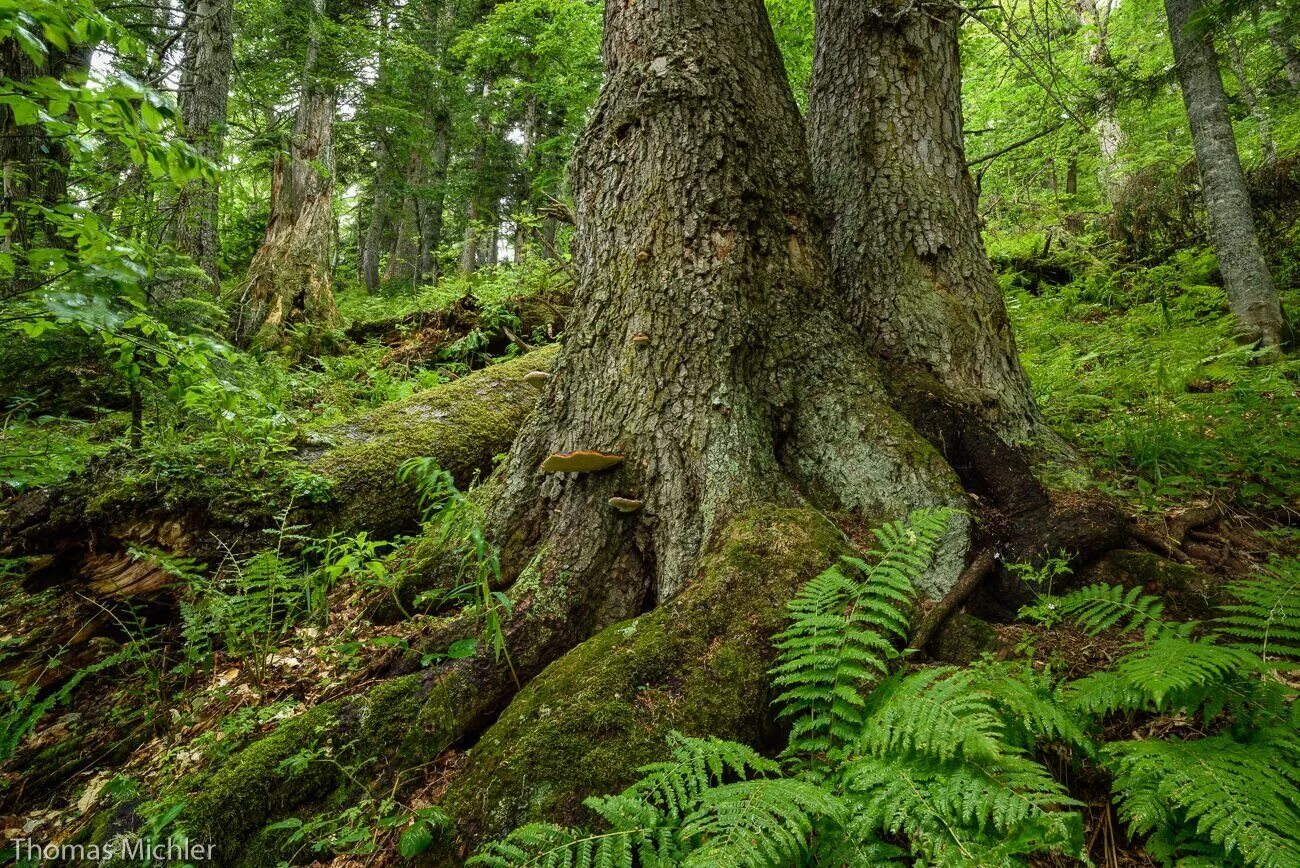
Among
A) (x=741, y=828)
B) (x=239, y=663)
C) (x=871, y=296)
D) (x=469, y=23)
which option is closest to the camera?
(x=741, y=828)

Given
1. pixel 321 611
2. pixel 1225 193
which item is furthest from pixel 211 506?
pixel 1225 193

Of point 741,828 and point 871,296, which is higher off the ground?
point 871,296

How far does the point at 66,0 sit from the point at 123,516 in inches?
107

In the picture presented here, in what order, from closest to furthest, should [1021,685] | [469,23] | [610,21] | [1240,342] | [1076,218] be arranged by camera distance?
1. [1021,685]
2. [610,21]
3. [1240,342]
4. [1076,218]
5. [469,23]

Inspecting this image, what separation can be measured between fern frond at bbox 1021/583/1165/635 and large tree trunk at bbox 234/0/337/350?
9731mm

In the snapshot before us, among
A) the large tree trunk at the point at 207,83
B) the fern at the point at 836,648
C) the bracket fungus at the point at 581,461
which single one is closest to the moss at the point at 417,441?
the bracket fungus at the point at 581,461

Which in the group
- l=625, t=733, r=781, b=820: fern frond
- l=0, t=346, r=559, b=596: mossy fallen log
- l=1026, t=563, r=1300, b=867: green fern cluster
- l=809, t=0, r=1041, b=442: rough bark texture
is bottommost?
l=625, t=733, r=781, b=820: fern frond

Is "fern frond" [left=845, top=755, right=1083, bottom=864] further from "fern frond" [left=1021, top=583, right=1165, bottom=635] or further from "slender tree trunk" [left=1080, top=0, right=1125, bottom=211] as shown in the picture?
"slender tree trunk" [left=1080, top=0, right=1125, bottom=211]

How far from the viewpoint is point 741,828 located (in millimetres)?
1373

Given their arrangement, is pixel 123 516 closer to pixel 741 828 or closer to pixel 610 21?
pixel 741 828

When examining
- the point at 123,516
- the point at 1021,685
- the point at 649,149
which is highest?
the point at 649,149

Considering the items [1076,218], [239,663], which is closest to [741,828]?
[239,663]

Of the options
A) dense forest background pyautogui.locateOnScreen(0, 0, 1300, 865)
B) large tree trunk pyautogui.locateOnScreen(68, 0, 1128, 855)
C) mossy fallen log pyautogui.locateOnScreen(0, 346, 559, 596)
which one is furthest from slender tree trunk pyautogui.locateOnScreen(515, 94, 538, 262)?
large tree trunk pyautogui.locateOnScreen(68, 0, 1128, 855)

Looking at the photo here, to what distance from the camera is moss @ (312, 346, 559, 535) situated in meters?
4.01
